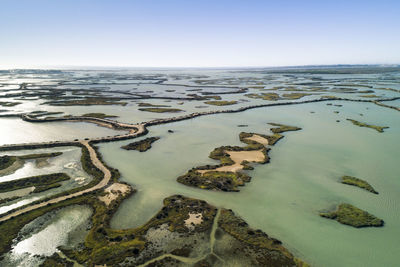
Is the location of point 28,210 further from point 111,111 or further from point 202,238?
point 111,111

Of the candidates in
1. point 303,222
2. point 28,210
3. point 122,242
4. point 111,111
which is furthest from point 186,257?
point 111,111

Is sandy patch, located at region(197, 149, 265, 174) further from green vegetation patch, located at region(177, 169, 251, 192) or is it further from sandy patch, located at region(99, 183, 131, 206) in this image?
sandy patch, located at region(99, 183, 131, 206)

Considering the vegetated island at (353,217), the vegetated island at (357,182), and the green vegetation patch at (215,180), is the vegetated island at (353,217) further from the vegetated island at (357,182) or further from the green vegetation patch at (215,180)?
the green vegetation patch at (215,180)

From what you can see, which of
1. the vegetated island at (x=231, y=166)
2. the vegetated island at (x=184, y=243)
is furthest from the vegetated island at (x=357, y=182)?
the vegetated island at (x=184, y=243)

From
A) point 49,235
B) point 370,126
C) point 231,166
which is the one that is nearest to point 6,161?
point 49,235

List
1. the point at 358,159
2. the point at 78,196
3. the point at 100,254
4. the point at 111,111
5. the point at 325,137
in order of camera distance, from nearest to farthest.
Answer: the point at 100,254 → the point at 78,196 → the point at 358,159 → the point at 325,137 → the point at 111,111

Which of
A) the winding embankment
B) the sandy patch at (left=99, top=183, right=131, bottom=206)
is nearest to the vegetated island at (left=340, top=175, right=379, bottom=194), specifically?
the sandy patch at (left=99, top=183, right=131, bottom=206)
